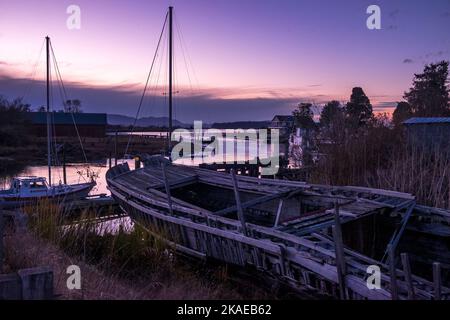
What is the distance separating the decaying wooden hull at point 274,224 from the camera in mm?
5410

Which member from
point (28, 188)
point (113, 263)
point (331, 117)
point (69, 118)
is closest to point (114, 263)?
point (113, 263)

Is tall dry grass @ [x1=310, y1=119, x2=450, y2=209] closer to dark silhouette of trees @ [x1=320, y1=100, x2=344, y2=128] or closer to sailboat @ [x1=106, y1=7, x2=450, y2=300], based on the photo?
dark silhouette of trees @ [x1=320, y1=100, x2=344, y2=128]

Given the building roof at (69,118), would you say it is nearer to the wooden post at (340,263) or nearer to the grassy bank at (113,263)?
the grassy bank at (113,263)

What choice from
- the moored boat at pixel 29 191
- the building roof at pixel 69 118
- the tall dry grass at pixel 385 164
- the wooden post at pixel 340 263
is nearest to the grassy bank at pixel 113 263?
the wooden post at pixel 340 263

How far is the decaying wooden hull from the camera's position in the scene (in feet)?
17.7

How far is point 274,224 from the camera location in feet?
28.8

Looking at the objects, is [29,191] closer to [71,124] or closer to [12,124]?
[12,124]

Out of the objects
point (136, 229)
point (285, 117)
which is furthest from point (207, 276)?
point (285, 117)

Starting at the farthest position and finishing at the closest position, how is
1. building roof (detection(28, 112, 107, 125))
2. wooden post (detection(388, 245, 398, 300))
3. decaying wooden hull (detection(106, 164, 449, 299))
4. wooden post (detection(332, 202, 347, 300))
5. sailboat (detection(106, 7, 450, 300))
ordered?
building roof (detection(28, 112, 107, 125))
decaying wooden hull (detection(106, 164, 449, 299))
sailboat (detection(106, 7, 450, 300))
wooden post (detection(332, 202, 347, 300))
wooden post (detection(388, 245, 398, 300))

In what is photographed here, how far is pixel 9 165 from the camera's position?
135 feet

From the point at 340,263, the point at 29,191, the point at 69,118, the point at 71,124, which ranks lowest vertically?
the point at 29,191

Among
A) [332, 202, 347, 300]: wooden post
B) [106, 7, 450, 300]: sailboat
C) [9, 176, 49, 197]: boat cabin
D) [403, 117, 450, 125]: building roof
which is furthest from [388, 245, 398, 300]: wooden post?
[9, 176, 49, 197]: boat cabin

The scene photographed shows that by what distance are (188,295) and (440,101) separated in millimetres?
19053
